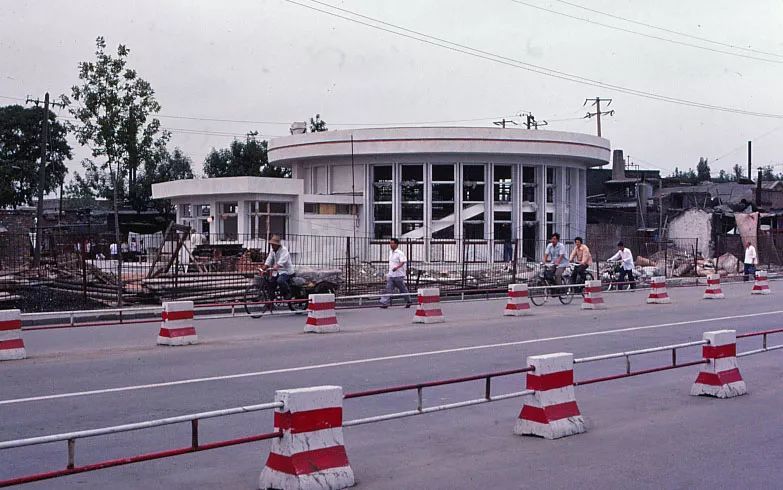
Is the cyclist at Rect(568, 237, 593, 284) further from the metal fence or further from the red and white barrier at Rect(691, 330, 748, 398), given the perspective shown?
the red and white barrier at Rect(691, 330, 748, 398)

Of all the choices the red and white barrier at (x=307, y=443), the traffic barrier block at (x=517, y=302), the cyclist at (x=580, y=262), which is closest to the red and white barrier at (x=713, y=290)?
the cyclist at (x=580, y=262)

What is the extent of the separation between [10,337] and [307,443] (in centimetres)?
906

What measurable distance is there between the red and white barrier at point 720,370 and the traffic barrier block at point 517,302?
10.5m

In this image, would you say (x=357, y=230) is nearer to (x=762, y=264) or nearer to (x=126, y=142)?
(x=126, y=142)

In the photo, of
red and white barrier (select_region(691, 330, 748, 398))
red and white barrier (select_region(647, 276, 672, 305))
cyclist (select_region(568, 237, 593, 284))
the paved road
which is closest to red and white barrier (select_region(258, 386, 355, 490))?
the paved road

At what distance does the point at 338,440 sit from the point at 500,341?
1001 centimetres

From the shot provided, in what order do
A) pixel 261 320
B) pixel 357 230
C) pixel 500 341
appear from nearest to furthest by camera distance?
pixel 500 341 < pixel 261 320 < pixel 357 230

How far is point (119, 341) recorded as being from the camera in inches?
640

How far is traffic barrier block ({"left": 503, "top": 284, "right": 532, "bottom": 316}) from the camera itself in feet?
69.8

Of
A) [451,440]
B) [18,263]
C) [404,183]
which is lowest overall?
[451,440]

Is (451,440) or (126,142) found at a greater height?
(126,142)

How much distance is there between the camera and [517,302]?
21.4 metres

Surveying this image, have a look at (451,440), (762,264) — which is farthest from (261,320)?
(762,264)

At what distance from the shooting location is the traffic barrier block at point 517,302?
21.3m
